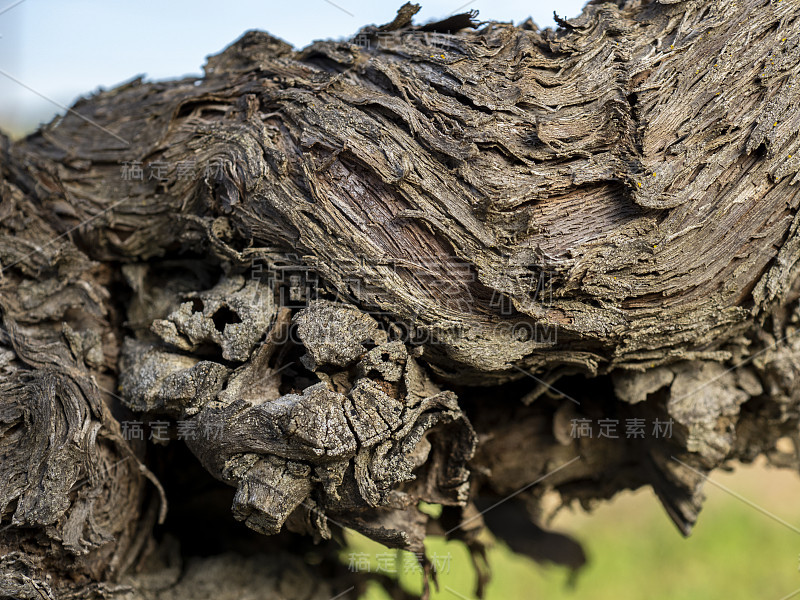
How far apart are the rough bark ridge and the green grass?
2.80 m

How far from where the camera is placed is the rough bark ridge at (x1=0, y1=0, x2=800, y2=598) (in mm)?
2293

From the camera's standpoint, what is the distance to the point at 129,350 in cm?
271

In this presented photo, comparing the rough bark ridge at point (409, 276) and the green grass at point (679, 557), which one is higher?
the rough bark ridge at point (409, 276)

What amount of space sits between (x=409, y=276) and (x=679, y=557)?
4.71 metres

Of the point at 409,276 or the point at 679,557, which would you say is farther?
the point at 679,557

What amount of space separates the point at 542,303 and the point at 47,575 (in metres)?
2.08

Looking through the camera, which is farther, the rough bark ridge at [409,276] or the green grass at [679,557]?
the green grass at [679,557]

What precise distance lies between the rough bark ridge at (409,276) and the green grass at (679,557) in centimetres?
280

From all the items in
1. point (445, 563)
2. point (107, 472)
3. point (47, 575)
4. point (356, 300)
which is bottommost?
point (47, 575)

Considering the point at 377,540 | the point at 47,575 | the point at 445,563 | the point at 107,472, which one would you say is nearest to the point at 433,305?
the point at 377,540

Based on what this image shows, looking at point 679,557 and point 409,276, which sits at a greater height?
point 409,276

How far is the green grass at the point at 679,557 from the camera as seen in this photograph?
521 centimetres

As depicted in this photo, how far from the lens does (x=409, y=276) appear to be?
7.70 feet

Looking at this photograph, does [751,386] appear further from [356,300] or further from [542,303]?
[356,300]
